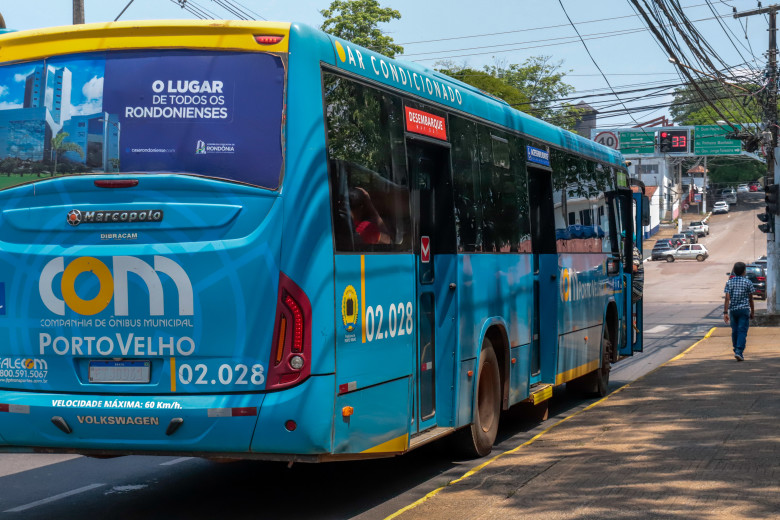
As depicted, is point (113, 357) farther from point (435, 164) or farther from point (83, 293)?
point (435, 164)

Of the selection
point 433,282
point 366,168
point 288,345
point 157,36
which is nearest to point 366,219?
point 366,168

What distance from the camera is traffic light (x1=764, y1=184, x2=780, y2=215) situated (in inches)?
1155

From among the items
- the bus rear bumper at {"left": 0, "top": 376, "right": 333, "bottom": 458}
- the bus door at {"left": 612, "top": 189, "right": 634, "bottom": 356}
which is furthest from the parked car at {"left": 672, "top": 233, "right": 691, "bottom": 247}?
the bus rear bumper at {"left": 0, "top": 376, "right": 333, "bottom": 458}

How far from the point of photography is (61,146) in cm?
650

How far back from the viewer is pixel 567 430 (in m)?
10.7

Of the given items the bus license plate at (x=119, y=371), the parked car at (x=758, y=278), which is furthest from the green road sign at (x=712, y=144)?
the bus license plate at (x=119, y=371)

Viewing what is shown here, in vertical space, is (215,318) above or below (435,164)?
below

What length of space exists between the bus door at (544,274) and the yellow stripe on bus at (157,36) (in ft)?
17.4

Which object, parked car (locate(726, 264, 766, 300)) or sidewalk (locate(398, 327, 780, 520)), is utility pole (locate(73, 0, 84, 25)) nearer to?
sidewalk (locate(398, 327, 780, 520))

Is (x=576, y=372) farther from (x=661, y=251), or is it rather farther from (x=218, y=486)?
(x=661, y=251)

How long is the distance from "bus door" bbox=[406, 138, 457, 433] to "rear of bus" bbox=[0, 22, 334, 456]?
1.65 meters

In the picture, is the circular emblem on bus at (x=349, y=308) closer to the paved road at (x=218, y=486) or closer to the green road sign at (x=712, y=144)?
the paved road at (x=218, y=486)

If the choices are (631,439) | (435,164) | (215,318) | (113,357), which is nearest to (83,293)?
(113,357)

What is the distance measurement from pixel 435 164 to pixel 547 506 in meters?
2.91
